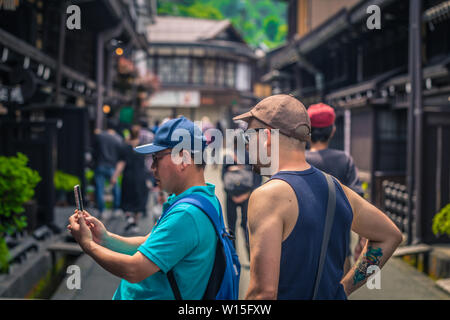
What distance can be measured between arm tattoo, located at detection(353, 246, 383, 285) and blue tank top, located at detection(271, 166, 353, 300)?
14.9 inches

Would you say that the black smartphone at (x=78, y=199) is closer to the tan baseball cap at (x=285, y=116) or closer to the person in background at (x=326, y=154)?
the tan baseball cap at (x=285, y=116)

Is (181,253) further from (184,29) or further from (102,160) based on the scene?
(184,29)

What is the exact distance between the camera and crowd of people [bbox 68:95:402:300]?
6.83 ft

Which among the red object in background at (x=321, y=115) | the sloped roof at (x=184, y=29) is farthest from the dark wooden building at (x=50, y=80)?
the sloped roof at (x=184, y=29)

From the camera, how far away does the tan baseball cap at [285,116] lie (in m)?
2.25

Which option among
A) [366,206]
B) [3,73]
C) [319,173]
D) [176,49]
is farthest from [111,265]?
[176,49]

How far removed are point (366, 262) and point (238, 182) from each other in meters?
4.01

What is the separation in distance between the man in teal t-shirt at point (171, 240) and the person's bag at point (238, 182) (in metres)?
4.02

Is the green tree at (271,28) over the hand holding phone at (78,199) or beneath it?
over

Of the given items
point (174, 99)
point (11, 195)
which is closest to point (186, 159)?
point (11, 195)

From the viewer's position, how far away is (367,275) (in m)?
2.62

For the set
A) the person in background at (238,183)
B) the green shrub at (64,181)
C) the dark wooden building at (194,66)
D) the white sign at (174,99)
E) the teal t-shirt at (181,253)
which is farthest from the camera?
the white sign at (174,99)

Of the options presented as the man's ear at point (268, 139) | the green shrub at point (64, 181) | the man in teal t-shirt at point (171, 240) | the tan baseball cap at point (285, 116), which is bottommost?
the green shrub at point (64, 181)

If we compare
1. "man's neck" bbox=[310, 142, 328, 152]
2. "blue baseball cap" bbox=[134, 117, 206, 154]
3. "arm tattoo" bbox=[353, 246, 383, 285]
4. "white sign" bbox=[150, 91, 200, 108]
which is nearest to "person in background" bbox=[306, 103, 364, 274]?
"man's neck" bbox=[310, 142, 328, 152]
